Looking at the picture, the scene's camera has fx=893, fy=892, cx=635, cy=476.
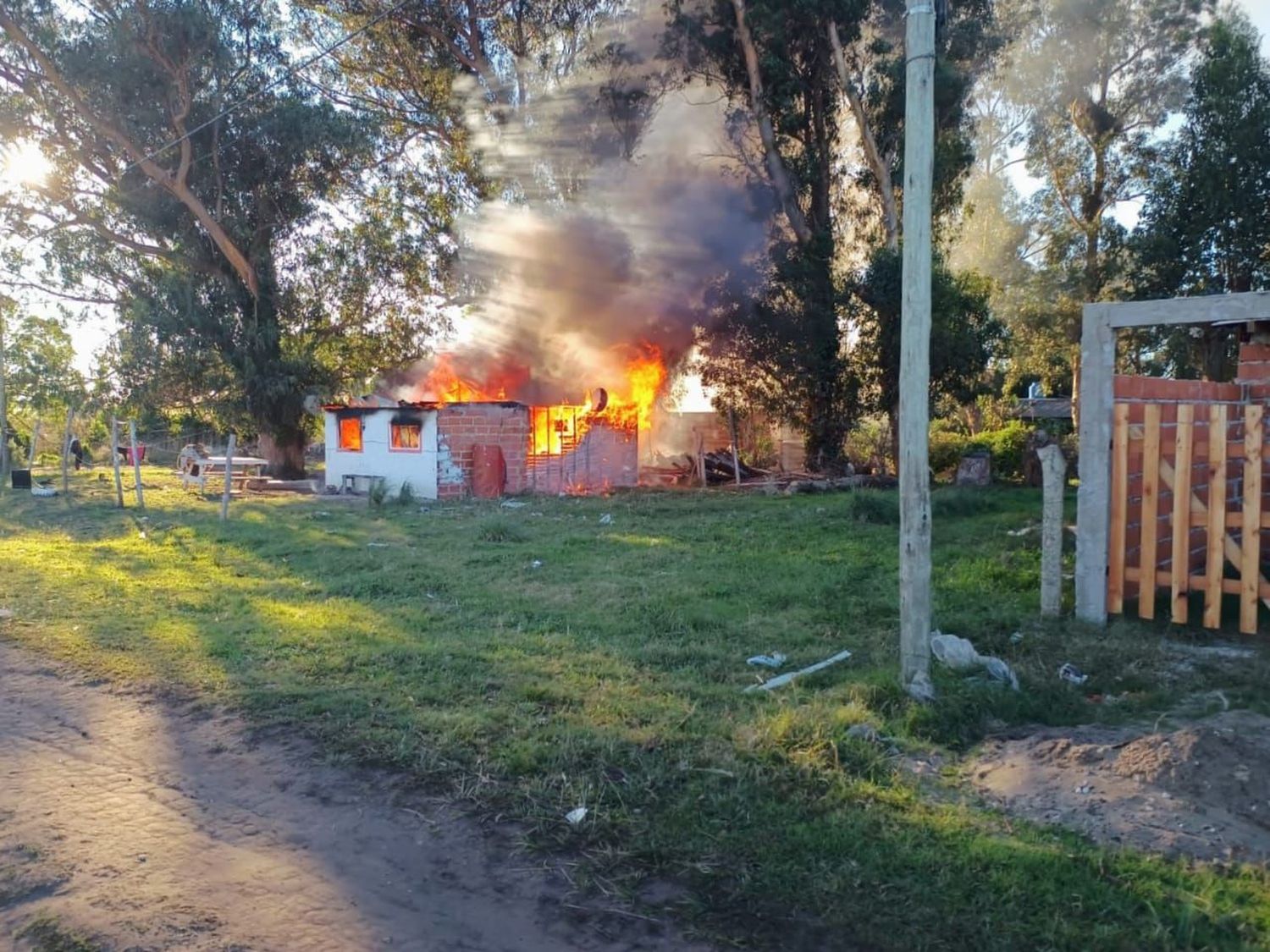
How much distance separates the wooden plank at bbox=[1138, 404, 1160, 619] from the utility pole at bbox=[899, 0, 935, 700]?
2.48 metres

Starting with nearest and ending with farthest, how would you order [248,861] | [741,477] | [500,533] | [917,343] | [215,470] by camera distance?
[248,861], [917,343], [500,533], [741,477], [215,470]

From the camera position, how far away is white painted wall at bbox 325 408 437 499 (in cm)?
1894

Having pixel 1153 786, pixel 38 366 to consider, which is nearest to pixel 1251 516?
pixel 1153 786

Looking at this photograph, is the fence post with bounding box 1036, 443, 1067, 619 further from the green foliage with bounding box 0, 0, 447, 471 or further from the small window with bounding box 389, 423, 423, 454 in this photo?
the green foliage with bounding box 0, 0, 447, 471

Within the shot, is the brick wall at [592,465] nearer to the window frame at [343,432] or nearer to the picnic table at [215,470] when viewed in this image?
the window frame at [343,432]

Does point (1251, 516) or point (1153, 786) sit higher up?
point (1251, 516)

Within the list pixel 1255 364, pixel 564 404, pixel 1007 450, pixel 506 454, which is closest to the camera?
pixel 1255 364

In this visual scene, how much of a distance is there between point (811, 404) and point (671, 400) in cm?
673

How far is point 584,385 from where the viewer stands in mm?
21891

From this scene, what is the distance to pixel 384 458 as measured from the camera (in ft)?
65.3

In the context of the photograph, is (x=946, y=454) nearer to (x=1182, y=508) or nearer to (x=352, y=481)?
(x=352, y=481)

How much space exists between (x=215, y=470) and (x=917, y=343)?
72.9 feet

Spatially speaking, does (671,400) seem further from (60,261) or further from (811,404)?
(60,261)

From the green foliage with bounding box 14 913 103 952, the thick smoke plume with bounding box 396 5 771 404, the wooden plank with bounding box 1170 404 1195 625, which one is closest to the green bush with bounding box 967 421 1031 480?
the thick smoke plume with bounding box 396 5 771 404
